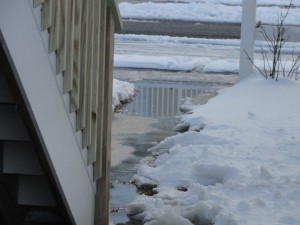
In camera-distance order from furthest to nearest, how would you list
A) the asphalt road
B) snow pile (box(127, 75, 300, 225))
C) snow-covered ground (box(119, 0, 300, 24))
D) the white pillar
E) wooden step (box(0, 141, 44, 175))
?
snow-covered ground (box(119, 0, 300, 24)) → the asphalt road → the white pillar → snow pile (box(127, 75, 300, 225)) → wooden step (box(0, 141, 44, 175))

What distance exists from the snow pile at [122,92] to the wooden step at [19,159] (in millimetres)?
5950

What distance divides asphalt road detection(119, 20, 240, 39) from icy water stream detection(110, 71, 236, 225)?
6957 mm

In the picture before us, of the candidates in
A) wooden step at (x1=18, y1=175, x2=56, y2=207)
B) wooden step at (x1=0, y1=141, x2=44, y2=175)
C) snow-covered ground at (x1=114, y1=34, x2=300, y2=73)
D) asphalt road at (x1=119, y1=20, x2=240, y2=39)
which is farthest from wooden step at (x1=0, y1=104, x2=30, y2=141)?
asphalt road at (x1=119, y1=20, x2=240, y2=39)

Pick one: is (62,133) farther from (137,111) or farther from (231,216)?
(137,111)

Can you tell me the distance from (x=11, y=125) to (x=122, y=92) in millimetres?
6758

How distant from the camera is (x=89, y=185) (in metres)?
4.46

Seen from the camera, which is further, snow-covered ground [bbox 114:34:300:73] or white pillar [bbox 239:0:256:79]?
snow-covered ground [bbox 114:34:300:73]

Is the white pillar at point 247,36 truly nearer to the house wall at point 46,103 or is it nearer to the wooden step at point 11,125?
the house wall at point 46,103

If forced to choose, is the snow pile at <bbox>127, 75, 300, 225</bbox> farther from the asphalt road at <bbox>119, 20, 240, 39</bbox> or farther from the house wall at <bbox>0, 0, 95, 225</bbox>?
the asphalt road at <bbox>119, 20, 240, 39</bbox>

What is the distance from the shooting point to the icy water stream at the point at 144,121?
20.6 feet

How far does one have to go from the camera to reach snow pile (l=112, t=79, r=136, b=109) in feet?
33.4

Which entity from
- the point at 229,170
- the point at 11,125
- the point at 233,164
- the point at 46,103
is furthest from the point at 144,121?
the point at 46,103

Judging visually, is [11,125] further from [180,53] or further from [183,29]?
[183,29]

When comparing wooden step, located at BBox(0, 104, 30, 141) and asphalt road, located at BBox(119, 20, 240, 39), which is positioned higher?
wooden step, located at BBox(0, 104, 30, 141)
